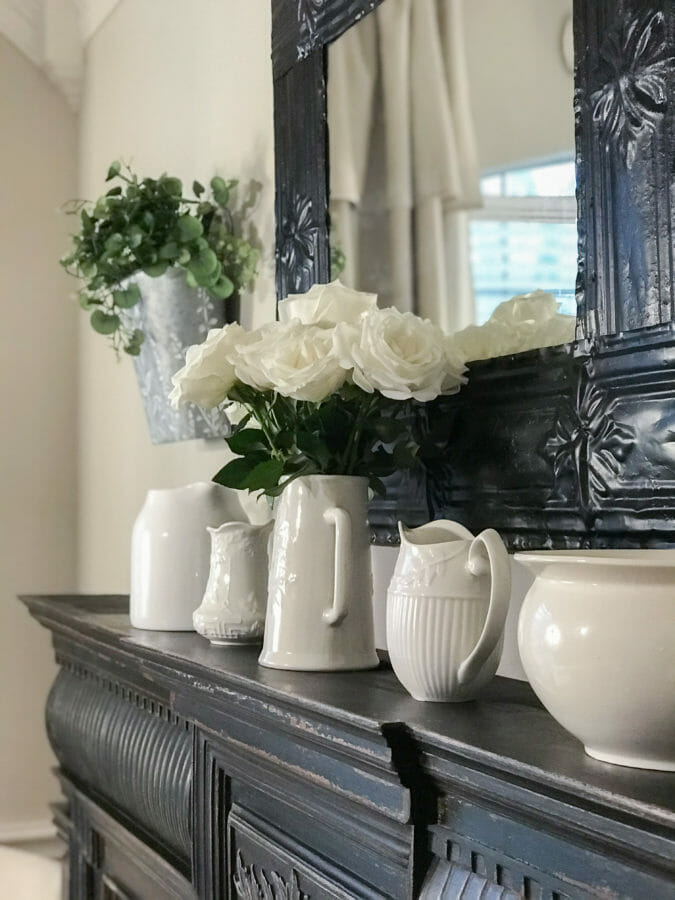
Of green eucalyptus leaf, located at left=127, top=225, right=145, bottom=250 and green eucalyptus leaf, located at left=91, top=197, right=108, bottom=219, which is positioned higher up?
green eucalyptus leaf, located at left=91, top=197, right=108, bottom=219

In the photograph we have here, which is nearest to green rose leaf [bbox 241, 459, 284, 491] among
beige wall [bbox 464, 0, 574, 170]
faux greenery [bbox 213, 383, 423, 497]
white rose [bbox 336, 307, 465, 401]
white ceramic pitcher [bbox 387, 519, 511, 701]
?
faux greenery [bbox 213, 383, 423, 497]

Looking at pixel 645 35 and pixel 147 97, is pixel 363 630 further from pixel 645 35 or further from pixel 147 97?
pixel 147 97

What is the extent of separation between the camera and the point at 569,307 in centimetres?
91

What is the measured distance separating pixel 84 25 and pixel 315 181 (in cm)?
158

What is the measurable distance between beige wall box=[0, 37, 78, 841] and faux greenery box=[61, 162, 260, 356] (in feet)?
3.34

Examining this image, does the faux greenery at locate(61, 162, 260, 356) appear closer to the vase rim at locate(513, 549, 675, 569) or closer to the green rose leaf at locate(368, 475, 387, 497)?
the green rose leaf at locate(368, 475, 387, 497)

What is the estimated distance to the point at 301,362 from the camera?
95 centimetres

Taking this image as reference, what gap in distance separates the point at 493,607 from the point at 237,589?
43 centimetres

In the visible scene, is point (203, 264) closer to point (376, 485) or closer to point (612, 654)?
point (376, 485)

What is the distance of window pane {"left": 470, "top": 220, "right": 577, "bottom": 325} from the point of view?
0.92 metres

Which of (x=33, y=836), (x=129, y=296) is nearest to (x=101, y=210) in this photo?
(x=129, y=296)

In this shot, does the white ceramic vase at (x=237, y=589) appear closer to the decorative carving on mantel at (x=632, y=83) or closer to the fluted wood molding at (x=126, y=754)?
the fluted wood molding at (x=126, y=754)

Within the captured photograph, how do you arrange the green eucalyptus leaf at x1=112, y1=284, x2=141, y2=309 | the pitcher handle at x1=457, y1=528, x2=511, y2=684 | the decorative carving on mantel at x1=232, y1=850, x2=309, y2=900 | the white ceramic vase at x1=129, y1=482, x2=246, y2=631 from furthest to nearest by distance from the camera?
the green eucalyptus leaf at x1=112, y1=284, x2=141, y2=309
the white ceramic vase at x1=129, y1=482, x2=246, y2=631
the decorative carving on mantel at x1=232, y1=850, x2=309, y2=900
the pitcher handle at x1=457, y1=528, x2=511, y2=684

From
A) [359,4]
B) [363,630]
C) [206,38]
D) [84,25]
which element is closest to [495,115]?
Result: [359,4]
